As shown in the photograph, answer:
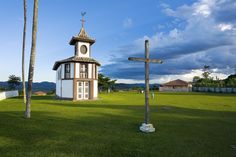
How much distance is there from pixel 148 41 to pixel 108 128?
171 inches

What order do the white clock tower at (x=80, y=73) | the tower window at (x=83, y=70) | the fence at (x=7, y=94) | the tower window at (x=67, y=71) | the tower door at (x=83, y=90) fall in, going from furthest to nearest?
1. the fence at (x=7, y=94)
2. the tower window at (x=67, y=71)
3. the tower window at (x=83, y=70)
4. the tower door at (x=83, y=90)
5. the white clock tower at (x=80, y=73)

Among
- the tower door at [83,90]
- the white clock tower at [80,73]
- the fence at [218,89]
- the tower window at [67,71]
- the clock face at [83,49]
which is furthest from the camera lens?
the fence at [218,89]

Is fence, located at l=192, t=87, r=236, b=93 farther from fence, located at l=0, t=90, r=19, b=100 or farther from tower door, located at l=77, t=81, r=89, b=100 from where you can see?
fence, located at l=0, t=90, r=19, b=100

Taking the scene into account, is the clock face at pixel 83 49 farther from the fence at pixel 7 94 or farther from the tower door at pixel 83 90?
the fence at pixel 7 94

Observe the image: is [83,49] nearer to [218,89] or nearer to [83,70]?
[83,70]

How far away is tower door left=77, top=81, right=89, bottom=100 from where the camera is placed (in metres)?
34.1

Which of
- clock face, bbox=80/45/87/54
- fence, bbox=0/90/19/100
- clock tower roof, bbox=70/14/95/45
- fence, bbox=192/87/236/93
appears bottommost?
fence, bbox=0/90/19/100

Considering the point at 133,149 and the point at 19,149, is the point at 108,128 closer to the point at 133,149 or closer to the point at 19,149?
the point at 133,149

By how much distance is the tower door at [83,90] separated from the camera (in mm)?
34125

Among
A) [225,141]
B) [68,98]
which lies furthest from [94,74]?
[225,141]

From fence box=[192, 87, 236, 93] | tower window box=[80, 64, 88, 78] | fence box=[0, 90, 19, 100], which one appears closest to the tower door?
tower window box=[80, 64, 88, 78]

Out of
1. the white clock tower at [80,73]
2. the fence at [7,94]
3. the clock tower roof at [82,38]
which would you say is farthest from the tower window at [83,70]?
the fence at [7,94]

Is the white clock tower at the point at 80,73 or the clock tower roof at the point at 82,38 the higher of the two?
the clock tower roof at the point at 82,38

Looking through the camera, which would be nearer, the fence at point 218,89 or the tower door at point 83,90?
the tower door at point 83,90
